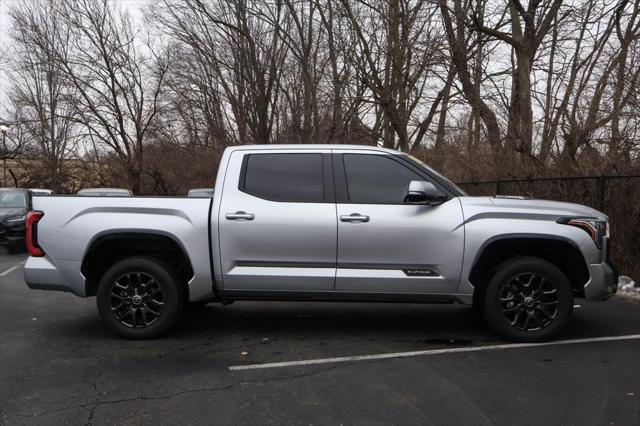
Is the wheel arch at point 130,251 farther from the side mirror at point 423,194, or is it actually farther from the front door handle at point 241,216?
the side mirror at point 423,194

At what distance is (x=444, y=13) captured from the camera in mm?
12453

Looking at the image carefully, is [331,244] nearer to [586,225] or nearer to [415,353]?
[415,353]

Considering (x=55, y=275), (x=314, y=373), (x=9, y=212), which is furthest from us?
(x=9, y=212)

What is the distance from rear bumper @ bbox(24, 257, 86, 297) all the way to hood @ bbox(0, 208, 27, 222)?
29.9ft

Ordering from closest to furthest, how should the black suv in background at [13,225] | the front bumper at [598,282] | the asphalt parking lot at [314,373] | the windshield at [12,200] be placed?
1. the asphalt parking lot at [314,373]
2. the front bumper at [598,282]
3. the black suv in background at [13,225]
4. the windshield at [12,200]

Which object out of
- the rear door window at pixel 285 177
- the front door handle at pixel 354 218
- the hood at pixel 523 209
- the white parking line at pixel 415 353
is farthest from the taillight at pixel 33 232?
the hood at pixel 523 209

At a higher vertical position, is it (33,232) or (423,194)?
(423,194)

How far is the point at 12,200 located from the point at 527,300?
44.2 feet

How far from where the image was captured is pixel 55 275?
5031 millimetres

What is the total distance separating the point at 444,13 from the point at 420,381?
10.7 metres

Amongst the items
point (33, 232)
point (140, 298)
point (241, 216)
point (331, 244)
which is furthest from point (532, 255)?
point (33, 232)

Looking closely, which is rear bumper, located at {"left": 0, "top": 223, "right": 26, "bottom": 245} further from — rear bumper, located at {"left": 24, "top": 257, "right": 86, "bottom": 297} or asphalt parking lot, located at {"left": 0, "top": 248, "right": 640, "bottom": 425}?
rear bumper, located at {"left": 24, "top": 257, "right": 86, "bottom": 297}

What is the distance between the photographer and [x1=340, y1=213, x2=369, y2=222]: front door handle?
4.80 meters

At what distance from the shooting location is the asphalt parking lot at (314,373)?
3.47m
